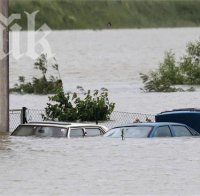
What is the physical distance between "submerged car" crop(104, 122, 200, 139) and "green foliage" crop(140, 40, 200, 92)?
88.5 feet

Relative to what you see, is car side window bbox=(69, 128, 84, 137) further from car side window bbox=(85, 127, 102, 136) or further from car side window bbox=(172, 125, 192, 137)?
car side window bbox=(172, 125, 192, 137)

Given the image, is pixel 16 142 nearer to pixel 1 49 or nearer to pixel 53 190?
pixel 1 49

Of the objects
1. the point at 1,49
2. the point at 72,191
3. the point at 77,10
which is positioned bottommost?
the point at 72,191

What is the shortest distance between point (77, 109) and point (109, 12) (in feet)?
484

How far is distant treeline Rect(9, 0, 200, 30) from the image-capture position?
181 metres

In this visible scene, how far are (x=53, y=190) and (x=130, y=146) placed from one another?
20.1 feet

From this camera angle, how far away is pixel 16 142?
27.7 m

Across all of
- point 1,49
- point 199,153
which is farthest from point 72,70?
point 199,153

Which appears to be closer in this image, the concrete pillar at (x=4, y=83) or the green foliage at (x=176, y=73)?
the concrete pillar at (x=4, y=83)

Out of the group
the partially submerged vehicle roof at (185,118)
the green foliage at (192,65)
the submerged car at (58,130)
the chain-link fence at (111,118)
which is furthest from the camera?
the green foliage at (192,65)

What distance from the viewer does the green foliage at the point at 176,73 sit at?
2157 inches

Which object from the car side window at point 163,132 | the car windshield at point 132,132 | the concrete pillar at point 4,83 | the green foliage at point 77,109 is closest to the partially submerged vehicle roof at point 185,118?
the car side window at point 163,132

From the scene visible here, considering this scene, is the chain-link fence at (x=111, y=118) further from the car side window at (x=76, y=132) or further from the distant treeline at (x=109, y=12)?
the distant treeline at (x=109, y=12)

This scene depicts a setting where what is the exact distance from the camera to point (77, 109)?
36.5m
